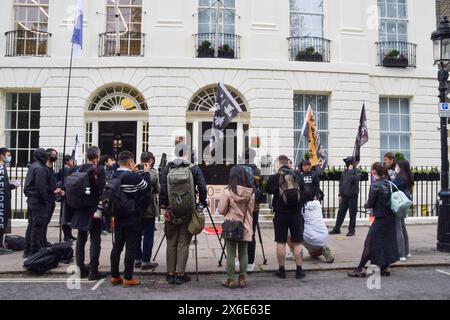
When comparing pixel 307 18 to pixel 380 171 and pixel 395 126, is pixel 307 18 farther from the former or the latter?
pixel 380 171

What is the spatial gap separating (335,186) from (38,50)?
11.8m

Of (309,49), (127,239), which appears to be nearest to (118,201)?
(127,239)

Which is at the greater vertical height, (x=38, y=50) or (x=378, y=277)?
(x=38, y=50)

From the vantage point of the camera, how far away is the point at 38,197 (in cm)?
740

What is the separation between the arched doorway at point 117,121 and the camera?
15.4 metres

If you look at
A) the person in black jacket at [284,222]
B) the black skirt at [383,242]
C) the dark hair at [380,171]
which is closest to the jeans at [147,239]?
the person in black jacket at [284,222]

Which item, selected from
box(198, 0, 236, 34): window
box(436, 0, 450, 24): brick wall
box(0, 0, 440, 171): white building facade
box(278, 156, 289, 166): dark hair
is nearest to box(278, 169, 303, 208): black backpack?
box(278, 156, 289, 166): dark hair

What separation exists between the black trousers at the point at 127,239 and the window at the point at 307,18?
12499mm

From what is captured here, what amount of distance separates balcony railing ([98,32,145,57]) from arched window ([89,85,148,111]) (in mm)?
1270

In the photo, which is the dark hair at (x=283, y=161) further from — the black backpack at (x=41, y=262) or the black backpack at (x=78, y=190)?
the black backpack at (x=41, y=262)

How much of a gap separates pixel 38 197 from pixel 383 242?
5.91m

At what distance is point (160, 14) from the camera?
15.3m
